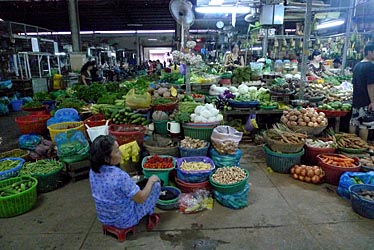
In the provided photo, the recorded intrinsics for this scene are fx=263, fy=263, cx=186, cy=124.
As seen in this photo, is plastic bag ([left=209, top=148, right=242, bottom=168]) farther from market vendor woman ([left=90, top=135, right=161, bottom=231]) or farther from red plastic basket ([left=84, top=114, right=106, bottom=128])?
red plastic basket ([left=84, top=114, right=106, bottom=128])

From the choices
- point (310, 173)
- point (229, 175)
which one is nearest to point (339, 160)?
point (310, 173)

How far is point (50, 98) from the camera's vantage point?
782 centimetres

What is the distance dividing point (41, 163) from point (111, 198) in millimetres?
2108

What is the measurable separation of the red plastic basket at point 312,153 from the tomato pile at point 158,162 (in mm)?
2344

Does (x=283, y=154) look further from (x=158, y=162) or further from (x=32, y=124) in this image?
(x=32, y=124)

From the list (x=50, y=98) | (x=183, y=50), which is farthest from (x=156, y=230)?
(x=50, y=98)

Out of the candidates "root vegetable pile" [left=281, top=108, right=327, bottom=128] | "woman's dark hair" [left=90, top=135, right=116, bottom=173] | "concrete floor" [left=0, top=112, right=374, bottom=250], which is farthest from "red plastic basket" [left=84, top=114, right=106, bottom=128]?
"root vegetable pile" [left=281, top=108, right=327, bottom=128]

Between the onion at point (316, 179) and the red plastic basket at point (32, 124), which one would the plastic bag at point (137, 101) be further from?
the onion at point (316, 179)

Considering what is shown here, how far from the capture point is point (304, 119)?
4660mm

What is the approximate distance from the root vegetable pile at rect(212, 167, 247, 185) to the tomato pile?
0.64 metres

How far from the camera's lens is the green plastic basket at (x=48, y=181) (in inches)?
144

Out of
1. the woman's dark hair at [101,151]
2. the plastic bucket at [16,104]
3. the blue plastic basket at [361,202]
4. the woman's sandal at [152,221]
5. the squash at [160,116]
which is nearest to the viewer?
the woman's dark hair at [101,151]

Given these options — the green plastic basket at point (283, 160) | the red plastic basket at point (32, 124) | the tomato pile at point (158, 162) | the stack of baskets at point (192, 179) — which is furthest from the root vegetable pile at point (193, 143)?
the red plastic basket at point (32, 124)

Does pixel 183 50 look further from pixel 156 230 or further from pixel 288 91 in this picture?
pixel 156 230
